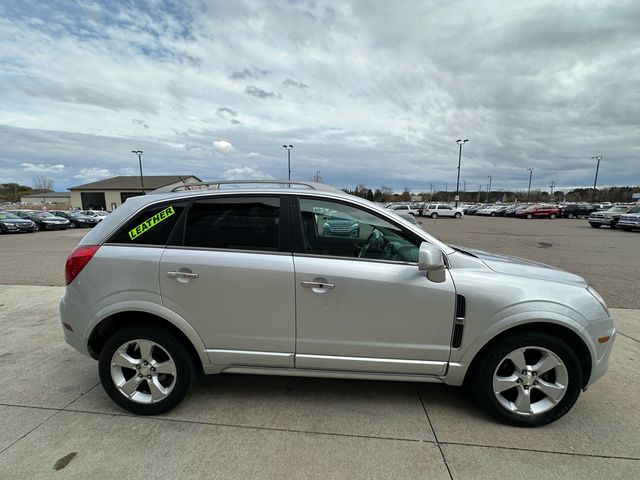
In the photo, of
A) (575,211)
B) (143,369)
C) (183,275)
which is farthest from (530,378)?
(575,211)

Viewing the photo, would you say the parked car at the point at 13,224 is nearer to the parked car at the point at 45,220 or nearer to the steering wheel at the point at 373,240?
the parked car at the point at 45,220

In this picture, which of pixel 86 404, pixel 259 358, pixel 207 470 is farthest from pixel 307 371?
pixel 86 404

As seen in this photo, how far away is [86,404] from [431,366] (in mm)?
2844

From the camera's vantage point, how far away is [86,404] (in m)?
2.77

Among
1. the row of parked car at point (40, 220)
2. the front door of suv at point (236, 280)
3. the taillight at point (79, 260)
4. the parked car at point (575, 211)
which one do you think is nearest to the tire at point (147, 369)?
the front door of suv at point (236, 280)

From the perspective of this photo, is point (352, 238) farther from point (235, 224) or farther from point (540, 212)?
point (540, 212)

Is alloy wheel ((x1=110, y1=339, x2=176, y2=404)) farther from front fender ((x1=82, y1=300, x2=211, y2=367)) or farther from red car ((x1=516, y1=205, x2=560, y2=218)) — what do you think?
red car ((x1=516, y1=205, x2=560, y2=218))

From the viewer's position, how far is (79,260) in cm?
259

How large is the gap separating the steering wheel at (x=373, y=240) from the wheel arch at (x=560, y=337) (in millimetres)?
1119

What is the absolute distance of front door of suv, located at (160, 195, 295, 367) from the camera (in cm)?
246

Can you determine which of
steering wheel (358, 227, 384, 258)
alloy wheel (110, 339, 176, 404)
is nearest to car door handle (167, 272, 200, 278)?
alloy wheel (110, 339, 176, 404)

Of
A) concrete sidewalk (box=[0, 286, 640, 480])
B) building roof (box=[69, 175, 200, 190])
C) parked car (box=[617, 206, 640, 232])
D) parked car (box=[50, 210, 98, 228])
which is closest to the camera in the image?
concrete sidewalk (box=[0, 286, 640, 480])

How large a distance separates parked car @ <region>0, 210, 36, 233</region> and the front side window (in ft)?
85.4

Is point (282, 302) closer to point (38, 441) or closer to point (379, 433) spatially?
point (379, 433)
